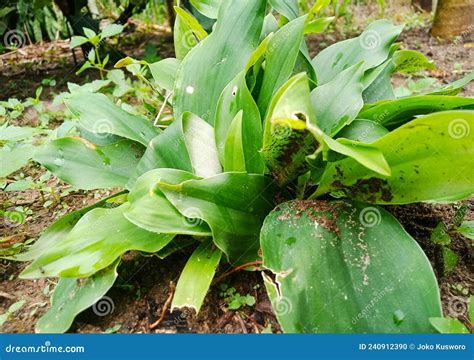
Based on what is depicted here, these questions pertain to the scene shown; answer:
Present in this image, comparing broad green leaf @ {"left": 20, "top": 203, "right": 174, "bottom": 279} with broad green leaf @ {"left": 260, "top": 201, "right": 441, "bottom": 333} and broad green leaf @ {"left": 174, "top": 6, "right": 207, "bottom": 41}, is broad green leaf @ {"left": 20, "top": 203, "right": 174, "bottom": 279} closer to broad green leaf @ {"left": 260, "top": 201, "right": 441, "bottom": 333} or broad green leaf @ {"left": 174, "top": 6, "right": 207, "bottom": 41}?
broad green leaf @ {"left": 260, "top": 201, "right": 441, "bottom": 333}

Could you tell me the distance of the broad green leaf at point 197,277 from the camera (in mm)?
947

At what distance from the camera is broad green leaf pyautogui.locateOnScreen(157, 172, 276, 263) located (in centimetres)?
92

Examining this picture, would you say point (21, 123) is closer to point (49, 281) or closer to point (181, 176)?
point (49, 281)

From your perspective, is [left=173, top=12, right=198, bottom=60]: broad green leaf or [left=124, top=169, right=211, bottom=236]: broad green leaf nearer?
[left=124, top=169, right=211, bottom=236]: broad green leaf

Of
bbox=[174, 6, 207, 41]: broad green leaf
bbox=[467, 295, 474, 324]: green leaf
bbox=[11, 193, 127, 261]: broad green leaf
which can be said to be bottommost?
bbox=[467, 295, 474, 324]: green leaf

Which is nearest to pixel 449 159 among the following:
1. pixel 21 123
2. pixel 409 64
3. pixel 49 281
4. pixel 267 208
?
pixel 267 208

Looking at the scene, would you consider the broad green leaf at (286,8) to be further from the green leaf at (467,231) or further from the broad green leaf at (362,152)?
the green leaf at (467,231)

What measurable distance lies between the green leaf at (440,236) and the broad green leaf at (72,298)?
738mm

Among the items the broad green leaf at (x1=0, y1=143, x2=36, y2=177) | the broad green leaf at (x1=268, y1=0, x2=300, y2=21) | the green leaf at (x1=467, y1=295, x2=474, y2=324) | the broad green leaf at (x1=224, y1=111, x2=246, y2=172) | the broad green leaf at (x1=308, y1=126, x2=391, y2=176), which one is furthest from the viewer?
the broad green leaf at (x1=268, y1=0, x2=300, y2=21)

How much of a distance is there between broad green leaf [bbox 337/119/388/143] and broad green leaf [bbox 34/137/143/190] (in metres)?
0.58

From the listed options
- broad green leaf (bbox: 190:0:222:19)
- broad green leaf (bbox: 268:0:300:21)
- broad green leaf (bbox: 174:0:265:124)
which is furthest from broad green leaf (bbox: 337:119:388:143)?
broad green leaf (bbox: 190:0:222:19)

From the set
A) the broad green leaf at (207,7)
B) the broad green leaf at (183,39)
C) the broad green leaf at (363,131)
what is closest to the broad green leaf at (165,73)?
the broad green leaf at (183,39)

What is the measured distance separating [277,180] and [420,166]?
329 mm

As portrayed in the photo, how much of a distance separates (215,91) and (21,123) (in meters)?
→ 1.26
